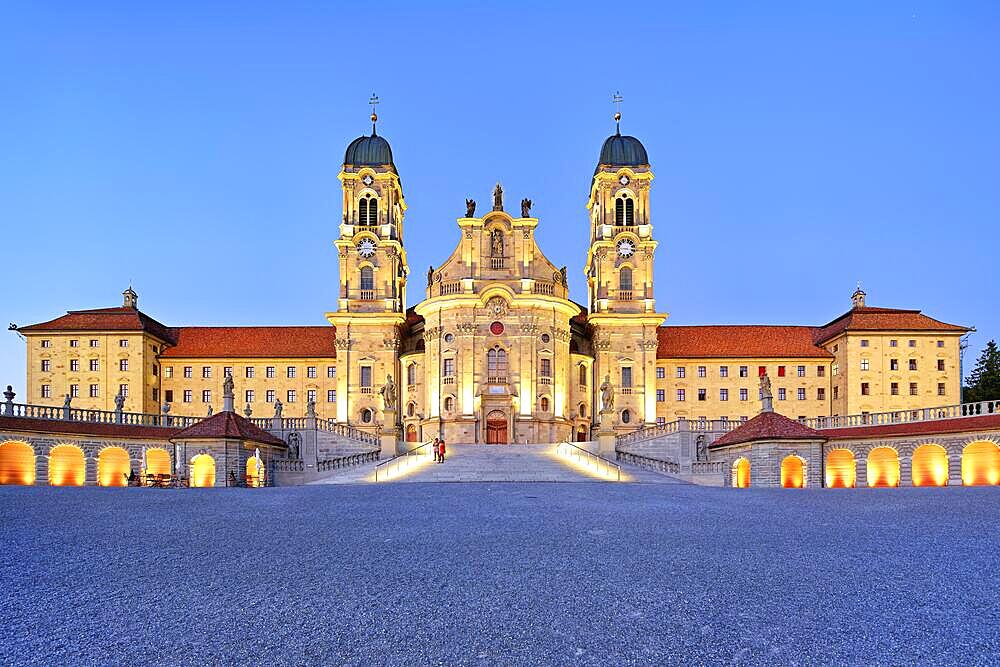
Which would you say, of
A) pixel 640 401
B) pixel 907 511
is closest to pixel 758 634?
pixel 907 511

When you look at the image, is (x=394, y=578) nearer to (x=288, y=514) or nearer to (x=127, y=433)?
(x=288, y=514)

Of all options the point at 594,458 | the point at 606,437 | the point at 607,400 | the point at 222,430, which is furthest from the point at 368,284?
the point at 222,430

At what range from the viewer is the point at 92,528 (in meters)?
21.4

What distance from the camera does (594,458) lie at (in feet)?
167

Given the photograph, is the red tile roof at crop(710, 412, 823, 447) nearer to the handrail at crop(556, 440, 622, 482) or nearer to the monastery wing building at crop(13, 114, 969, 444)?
the handrail at crop(556, 440, 622, 482)

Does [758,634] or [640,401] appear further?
[640,401]

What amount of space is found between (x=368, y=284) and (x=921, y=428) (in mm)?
49439

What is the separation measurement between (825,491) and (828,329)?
2202 inches

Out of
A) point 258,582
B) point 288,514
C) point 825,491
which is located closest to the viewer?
point 258,582

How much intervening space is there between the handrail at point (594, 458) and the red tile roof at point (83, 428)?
23.9 meters

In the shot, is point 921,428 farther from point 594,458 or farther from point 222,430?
point 222,430

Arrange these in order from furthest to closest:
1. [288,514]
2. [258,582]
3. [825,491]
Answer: [825,491] < [288,514] < [258,582]

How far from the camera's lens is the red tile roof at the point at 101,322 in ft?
263

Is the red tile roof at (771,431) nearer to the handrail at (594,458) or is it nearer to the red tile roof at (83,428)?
the handrail at (594,458)
